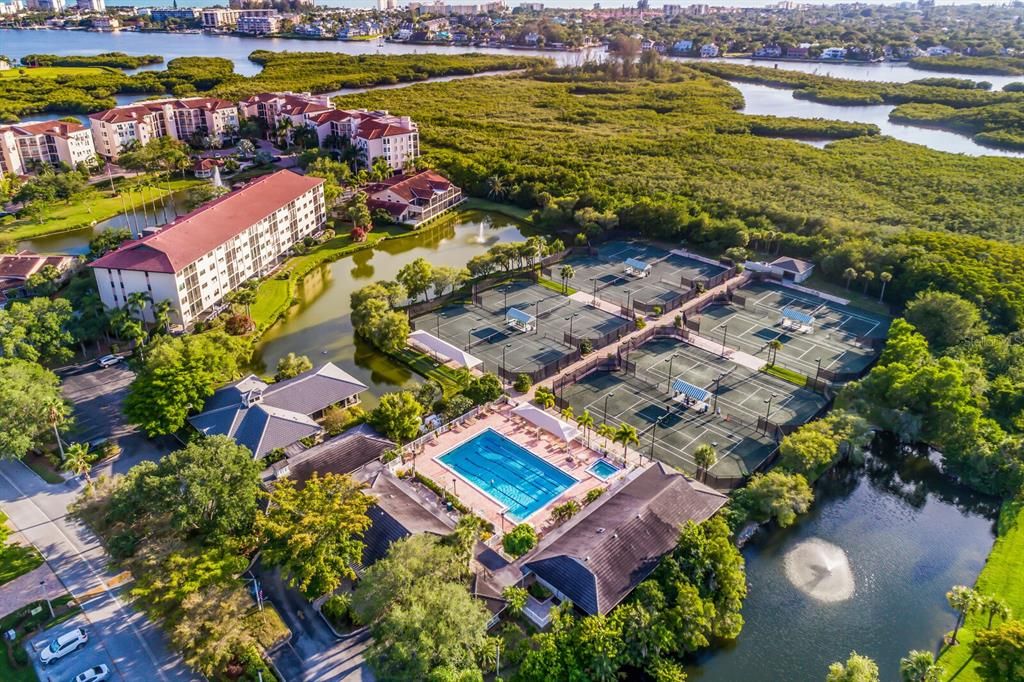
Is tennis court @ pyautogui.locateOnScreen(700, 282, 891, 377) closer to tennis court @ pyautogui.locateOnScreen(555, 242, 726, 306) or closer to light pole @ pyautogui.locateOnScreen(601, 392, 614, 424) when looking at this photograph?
tennis court @ pyautogui.locateOnScreen(555, 242, 726, 306)

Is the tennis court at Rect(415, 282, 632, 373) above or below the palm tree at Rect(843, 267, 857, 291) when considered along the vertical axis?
below

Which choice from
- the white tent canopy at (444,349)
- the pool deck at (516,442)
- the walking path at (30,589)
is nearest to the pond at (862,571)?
the pool deck at (516,442)

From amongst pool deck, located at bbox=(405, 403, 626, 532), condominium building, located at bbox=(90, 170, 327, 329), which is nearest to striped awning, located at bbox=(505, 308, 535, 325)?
pool deck, located at bbox=(405, 403, 626, 532)

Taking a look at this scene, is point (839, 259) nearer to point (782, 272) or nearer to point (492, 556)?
point (782, 272)

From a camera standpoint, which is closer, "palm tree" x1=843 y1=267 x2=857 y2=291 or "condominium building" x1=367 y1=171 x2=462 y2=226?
"palm tree" x1=843 y1=267 x2=857 y2=291

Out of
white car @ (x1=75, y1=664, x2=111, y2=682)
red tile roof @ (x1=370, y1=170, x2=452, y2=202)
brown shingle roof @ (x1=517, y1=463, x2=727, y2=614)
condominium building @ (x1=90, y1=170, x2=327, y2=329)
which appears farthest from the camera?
red tile roof @ (x1=370, y1=170, x2=452, y2=202)

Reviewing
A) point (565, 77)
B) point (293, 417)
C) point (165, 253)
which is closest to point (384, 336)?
point (293, 417)

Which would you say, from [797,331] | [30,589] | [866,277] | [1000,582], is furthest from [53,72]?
[1000,582]
